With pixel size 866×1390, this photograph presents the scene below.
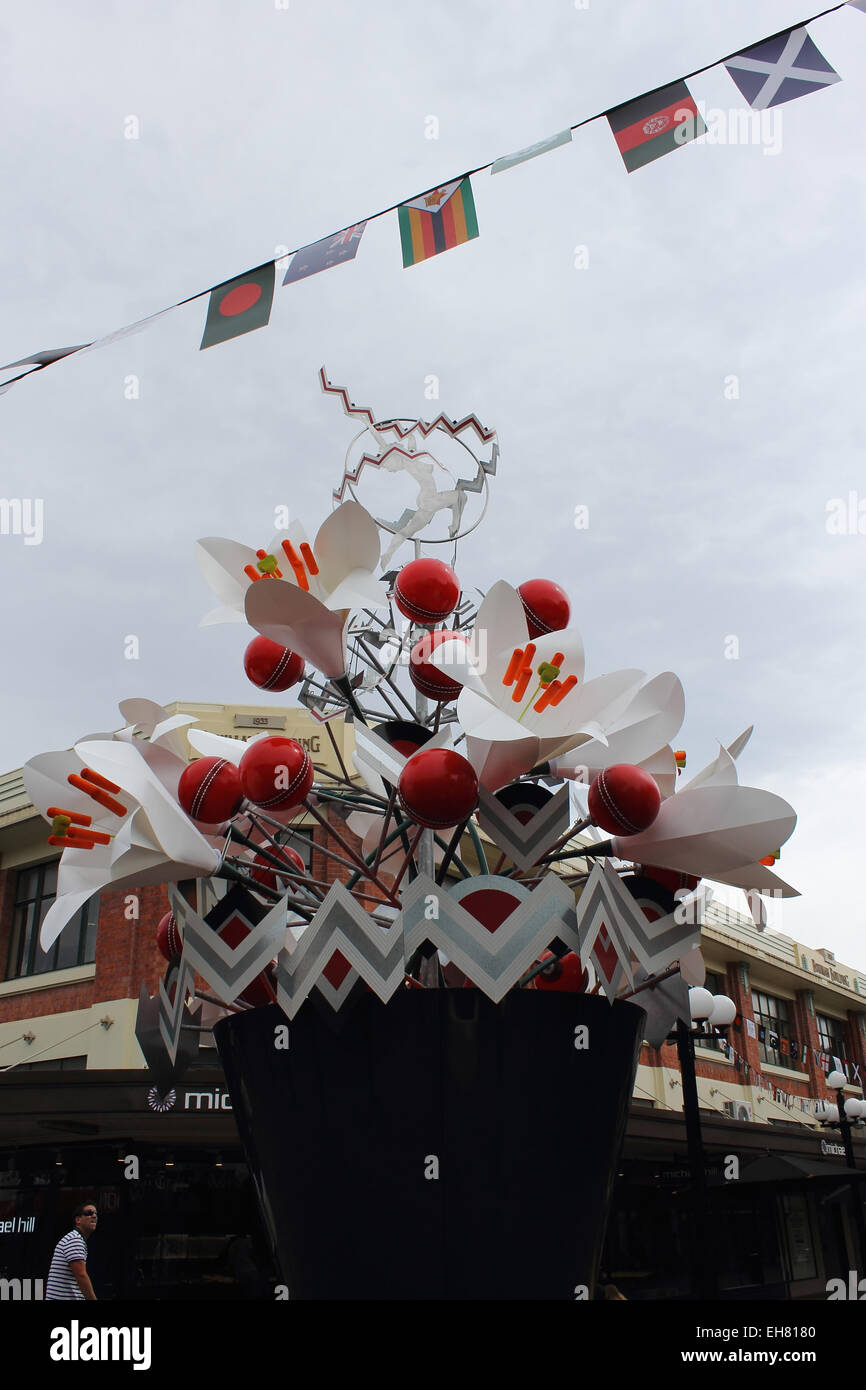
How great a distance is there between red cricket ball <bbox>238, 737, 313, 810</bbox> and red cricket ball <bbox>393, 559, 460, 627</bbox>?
0.62 m

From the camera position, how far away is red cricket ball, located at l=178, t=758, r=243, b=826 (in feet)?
9.33

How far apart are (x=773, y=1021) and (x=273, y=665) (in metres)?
25.5

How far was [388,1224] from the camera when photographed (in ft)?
8.16

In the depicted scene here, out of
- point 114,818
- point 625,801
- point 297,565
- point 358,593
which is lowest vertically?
point 625,801

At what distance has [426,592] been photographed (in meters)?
3.16

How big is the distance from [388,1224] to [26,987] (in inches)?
559

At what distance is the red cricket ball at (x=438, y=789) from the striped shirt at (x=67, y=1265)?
20.6 feet

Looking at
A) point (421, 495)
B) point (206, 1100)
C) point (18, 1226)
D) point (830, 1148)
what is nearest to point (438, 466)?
point (421, 495)

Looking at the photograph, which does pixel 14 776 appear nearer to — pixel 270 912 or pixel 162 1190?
pixel 162 1190

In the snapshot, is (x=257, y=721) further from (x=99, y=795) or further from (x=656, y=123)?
(x=99, y=795)

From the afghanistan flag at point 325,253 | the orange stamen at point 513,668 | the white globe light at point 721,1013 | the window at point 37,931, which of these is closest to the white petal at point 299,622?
the orange stamen at point 513,668

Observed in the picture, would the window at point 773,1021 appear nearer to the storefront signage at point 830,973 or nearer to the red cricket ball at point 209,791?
the storefront signage at point 830,973

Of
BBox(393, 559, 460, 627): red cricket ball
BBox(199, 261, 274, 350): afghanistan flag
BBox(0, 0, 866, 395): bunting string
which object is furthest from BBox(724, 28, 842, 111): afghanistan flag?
BBox(393, 559, 460, 627): red cricket ball

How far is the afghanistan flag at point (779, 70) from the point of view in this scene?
3715mm
